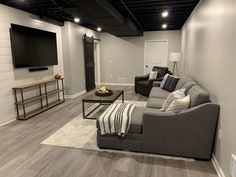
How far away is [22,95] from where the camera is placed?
4023 mm

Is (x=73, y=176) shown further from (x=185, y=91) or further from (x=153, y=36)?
(x=153, y=36)

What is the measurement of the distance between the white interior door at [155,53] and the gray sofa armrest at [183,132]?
6030 mm

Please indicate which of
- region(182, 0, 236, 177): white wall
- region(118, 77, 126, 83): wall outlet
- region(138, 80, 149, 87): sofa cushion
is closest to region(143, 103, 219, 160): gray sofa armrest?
region(182, 0, 236, 177): white wall

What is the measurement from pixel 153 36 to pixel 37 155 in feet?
22.5

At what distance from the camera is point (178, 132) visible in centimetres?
234

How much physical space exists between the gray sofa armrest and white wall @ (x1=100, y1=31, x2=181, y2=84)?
6.04m

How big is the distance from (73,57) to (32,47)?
5.73 ft

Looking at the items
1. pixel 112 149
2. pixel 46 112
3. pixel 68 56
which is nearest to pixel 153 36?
pixel 68 56

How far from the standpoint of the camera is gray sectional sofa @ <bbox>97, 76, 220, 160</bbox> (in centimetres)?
224

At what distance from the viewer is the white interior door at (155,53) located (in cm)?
793

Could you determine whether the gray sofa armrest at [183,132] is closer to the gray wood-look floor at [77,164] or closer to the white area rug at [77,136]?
the gray wood-look floor at [77,164]

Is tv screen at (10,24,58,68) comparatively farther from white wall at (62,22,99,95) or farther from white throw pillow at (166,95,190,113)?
white throw pillow at (166,95,190,113)

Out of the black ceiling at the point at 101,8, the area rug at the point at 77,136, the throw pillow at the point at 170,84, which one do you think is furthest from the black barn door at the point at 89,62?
the area rug at the point at 77,136

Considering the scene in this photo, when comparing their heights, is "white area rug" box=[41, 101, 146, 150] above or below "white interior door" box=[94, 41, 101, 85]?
below
